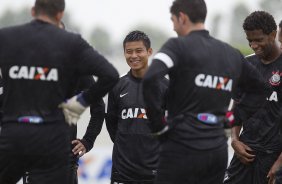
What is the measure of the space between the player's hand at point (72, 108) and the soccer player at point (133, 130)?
58.1 inches

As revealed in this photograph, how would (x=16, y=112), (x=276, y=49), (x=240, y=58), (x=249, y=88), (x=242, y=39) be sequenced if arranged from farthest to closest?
(x=242, y=39) → (x=276, y=49) → (x=249, y=88) → (x=240, y=58) → (x=16, y=112)

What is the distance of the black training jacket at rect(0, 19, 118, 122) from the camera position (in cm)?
551

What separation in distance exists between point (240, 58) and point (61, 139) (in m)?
1.77

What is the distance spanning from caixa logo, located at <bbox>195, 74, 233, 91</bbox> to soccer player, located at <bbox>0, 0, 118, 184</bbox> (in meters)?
0.77

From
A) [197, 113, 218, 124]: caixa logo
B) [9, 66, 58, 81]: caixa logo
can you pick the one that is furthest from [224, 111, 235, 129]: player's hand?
[9, 66, 58, 81]: caixa logo

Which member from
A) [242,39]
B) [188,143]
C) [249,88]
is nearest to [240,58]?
[249,88]

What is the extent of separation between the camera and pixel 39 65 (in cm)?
550

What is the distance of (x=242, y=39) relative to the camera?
2953cm

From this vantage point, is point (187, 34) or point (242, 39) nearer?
point (187, 34)

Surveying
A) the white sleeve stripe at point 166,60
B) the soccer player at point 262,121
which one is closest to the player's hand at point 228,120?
the soccer player at point 262,121

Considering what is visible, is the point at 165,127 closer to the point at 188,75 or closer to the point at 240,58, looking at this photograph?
the point at 188,75

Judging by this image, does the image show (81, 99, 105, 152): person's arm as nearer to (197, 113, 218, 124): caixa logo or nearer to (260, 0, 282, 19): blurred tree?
(197, 113, 218, 124): caixa logo

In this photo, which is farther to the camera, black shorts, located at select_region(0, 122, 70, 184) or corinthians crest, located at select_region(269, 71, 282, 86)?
corinthians crest, located at select_region(269, 71, 282, 86)

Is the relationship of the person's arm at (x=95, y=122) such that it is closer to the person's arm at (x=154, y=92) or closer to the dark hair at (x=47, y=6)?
the person's arm at (x=154, y=92)
